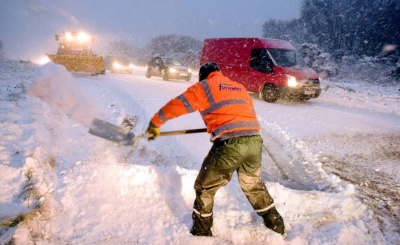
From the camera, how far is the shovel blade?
10.3ft

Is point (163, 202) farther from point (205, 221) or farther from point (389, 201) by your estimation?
point (389, 201)

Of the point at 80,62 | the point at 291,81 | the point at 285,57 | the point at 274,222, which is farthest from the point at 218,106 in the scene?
the point at 80,62

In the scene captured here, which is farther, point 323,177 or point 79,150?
point 79,150

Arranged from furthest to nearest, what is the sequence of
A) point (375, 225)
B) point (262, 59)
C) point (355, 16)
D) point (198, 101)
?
point (355, 16) < point (262, 59) < point (375, 225) < point (198, 101)

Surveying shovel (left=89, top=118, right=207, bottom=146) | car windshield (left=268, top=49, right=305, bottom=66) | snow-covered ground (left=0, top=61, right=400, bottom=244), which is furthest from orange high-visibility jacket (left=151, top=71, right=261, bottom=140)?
car windshield (left=268, top=49, right=305, bottom=66)

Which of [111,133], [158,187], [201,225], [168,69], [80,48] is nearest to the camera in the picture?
[201,225]

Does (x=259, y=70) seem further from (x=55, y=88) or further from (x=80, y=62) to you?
(x=80, y=62)

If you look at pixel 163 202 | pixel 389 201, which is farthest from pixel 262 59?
pixel 163 202

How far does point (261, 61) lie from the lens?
10.4 metres

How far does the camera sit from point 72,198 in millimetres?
3176

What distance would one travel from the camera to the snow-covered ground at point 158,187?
111 inches

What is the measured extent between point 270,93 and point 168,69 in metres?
7.96

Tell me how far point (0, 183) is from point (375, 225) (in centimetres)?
422

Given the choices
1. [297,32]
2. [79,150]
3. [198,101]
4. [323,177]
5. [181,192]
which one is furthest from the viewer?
[297,32]
